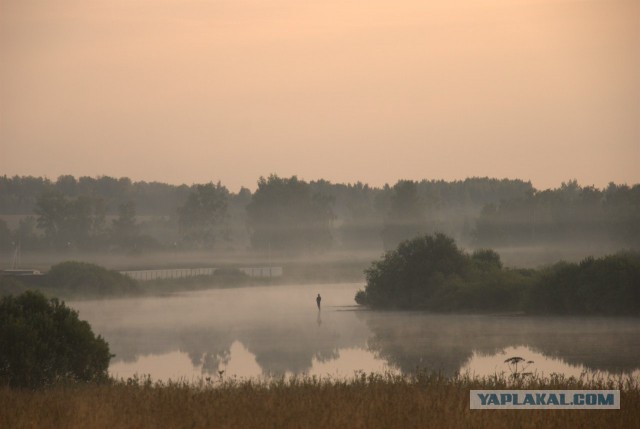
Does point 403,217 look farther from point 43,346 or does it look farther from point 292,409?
point 292,409

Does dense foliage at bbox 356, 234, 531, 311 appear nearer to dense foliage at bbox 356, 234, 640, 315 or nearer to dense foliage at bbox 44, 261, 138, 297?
dense foliage at bbox 356, 234, 640, 315

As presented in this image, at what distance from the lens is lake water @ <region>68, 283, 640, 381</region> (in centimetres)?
4116

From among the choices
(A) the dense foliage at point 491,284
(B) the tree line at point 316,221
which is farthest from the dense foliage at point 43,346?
(B) the tree line at point 316,221

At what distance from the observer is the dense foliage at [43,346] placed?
2838 cm

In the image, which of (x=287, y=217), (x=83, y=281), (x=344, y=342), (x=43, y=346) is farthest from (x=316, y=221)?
(x=43, y=346)

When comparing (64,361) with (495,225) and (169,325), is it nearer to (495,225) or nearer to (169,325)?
(169,325)

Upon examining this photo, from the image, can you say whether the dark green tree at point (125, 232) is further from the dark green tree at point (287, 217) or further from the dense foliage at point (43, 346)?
the dense foliage at point (43, 346)

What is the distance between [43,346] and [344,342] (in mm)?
25441

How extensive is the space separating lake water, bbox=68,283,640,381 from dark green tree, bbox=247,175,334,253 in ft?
314

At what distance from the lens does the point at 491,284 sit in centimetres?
7238

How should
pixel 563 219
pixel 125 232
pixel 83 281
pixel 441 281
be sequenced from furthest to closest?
pixel 125 232 → pixel 563 219 → pixel 83 281 → pixel 441 281

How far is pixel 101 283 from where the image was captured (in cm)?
10031

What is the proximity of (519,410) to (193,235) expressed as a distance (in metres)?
155

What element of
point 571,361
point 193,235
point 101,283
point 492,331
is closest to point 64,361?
point 571,361
